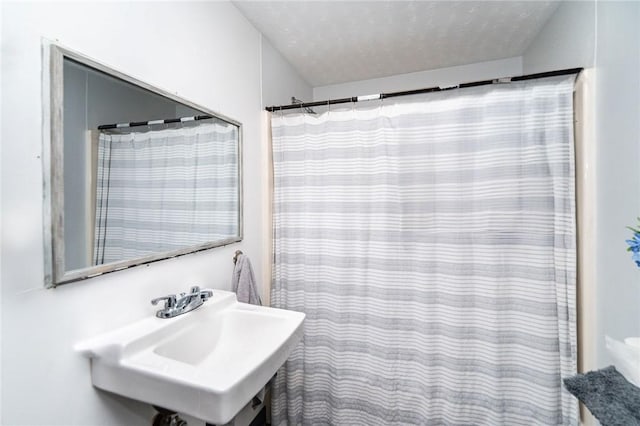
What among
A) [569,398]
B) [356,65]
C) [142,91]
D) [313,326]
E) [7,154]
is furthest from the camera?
[356,65]

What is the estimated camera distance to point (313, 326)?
1.75 meters

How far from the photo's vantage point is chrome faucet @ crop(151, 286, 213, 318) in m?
1.04

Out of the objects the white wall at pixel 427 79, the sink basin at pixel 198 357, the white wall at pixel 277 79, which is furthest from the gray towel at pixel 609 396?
the white wall at pixel 427 79

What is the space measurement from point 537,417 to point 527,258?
805 millimetres

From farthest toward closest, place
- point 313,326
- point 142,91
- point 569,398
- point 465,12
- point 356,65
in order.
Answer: point 356,65
point 313,326
point 465,12
point 569,398
point 142,91

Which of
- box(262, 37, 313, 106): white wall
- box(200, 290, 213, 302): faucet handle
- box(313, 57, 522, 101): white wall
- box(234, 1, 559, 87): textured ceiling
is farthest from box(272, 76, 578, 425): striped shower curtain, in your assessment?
box(313, 57, 522, 101): white wall

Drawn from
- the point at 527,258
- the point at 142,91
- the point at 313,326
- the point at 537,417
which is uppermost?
the point at 142,91

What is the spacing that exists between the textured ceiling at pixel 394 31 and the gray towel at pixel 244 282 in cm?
→ 145

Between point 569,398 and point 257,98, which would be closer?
point 569,398

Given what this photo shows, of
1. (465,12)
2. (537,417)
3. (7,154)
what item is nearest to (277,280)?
(7,154)

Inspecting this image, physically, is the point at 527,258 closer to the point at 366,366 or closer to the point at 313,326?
the point at 366,366

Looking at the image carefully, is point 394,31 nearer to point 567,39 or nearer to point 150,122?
point 567,39

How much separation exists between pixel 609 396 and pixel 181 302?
143 cm

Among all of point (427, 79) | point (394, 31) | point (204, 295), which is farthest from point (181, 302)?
point (427, 79)
